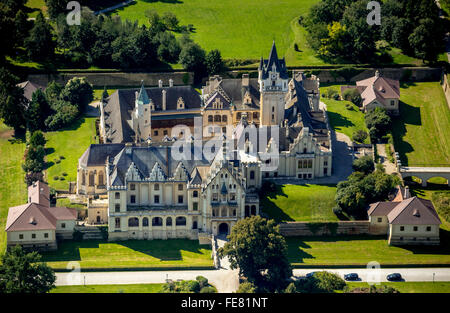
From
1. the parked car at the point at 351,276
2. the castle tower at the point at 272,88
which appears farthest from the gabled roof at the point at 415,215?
the castle tower at the point at 272,88

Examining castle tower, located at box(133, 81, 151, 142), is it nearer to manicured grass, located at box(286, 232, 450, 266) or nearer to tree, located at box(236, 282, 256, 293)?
manicured grass, located at box(286, 232, 450, 266)

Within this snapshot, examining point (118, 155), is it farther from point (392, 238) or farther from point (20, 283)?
point (392, 238)

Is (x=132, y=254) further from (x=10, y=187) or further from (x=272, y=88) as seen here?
(x=272, y=88)

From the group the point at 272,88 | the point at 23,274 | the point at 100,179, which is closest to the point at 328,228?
the point at 272,88

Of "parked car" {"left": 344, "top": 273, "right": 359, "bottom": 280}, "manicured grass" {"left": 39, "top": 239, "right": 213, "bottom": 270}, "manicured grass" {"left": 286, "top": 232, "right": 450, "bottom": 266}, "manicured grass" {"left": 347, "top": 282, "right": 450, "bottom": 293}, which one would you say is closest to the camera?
"manicured grass" {"left": 347, "top": 282, "right": 450, "bottom": 293}

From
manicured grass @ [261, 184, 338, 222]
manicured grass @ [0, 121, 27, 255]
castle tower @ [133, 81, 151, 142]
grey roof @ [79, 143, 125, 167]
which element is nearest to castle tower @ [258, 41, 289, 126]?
manicured grass @ [261, 184, 338, 222]

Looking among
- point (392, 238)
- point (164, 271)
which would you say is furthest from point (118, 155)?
point (392, 238)
